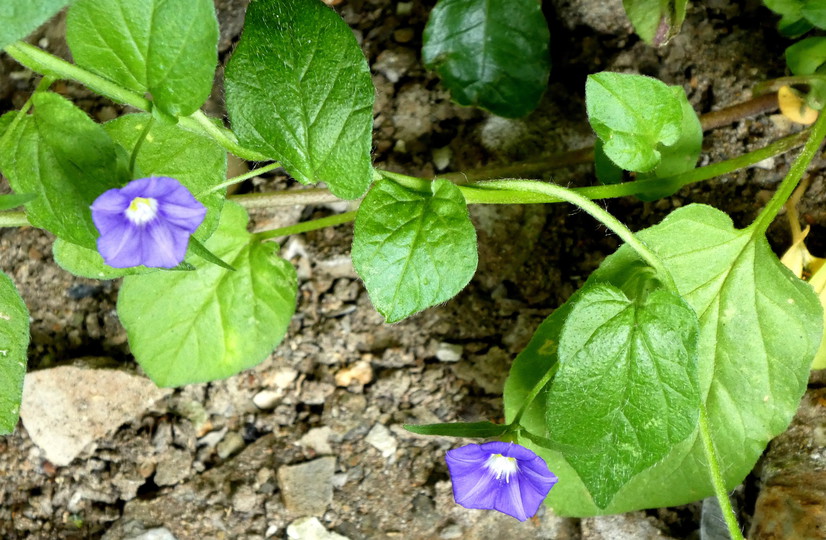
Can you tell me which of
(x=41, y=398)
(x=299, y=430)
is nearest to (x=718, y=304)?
(x=299, y=430)

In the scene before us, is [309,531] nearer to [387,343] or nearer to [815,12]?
[387,343]

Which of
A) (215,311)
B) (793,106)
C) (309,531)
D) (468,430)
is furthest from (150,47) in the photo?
(793,106)

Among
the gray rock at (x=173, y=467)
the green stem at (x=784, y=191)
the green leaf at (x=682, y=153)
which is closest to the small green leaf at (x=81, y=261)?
the gray rock at (x=173, y=467)

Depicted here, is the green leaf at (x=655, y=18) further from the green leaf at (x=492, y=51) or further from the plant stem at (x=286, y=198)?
the plant stem at (x=286, y=198)

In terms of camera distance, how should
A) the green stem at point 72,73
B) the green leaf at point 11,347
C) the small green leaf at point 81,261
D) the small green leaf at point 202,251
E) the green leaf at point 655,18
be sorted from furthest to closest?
the green leaf at point 655,18 → the small green leaf at point 81,261 → the green leaf at point 11,347 → the green stem at point 72,73 → the small green leaf at point 202,251

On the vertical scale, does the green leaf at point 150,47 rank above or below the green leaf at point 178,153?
above
